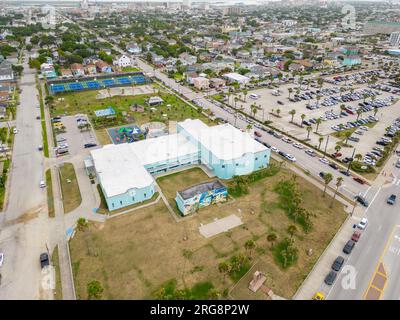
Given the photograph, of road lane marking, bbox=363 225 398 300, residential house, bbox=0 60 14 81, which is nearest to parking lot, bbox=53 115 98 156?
residential house, bbox=0 60 14 81

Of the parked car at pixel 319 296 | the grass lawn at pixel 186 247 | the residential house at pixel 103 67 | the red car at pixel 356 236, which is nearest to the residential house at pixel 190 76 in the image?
the residential house at pixel 103 67

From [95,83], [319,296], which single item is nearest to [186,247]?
[319,296]

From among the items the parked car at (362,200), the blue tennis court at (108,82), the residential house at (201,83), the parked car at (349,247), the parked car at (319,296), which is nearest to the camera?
the parked car at (319,296)

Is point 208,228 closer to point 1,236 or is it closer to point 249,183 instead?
point 249,183

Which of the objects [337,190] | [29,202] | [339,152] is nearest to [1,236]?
[29,202]

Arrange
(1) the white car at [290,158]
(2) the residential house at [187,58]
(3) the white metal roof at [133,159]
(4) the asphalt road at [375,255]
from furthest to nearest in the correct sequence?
(2) the residential house at [187,58] → (1) the white car at [290,158] → (3) the white metal roof at [133,159] → (4) the asphalt road at [375,255]

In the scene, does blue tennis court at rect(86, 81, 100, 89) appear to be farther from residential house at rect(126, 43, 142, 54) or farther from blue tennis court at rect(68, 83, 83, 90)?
residential house at rect(126, 43, 142, 54)

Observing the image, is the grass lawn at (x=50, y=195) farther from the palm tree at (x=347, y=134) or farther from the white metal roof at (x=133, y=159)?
the palm tree at (x=347, y=134)
